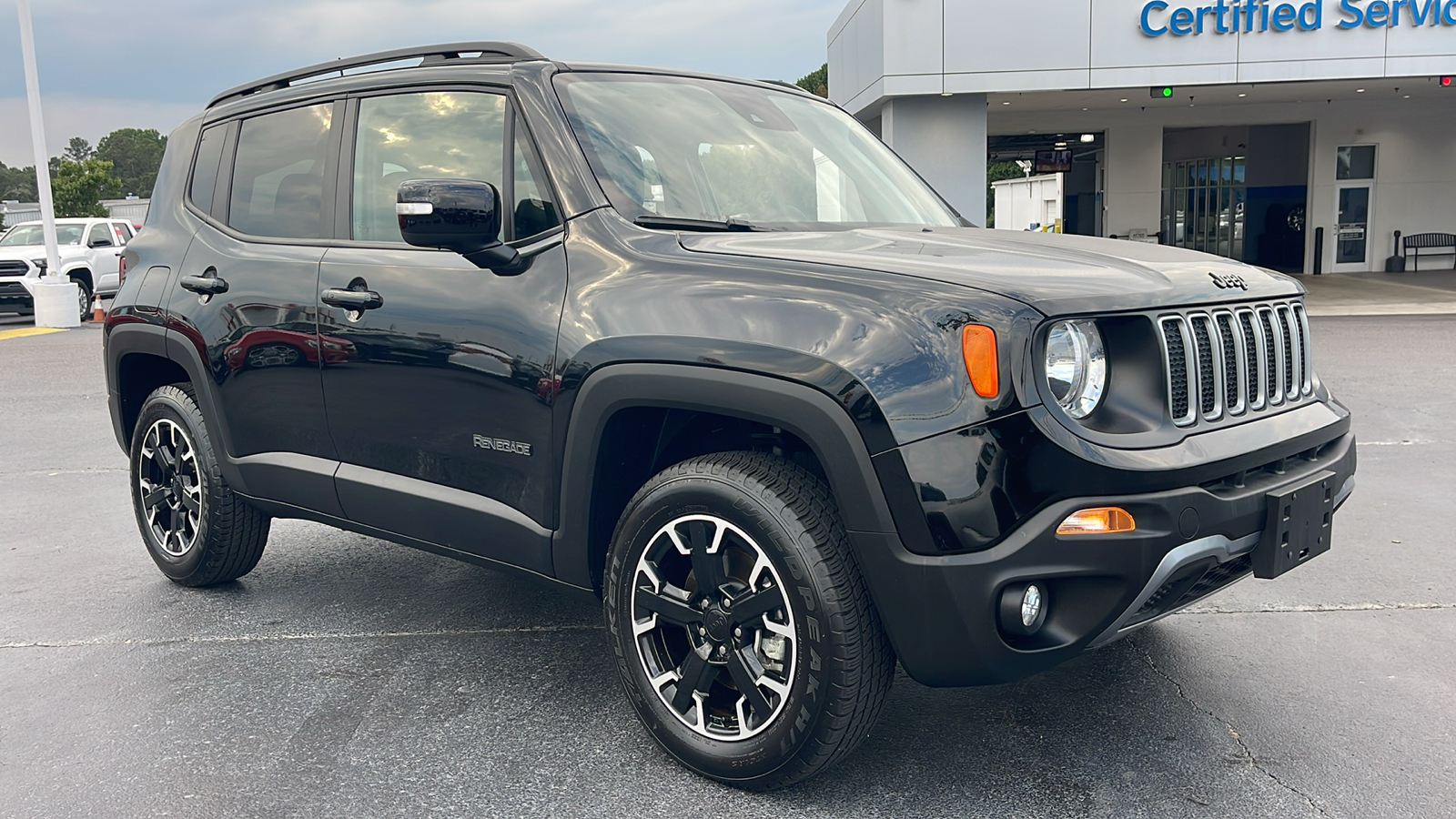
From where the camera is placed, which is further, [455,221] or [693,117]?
[693,117]

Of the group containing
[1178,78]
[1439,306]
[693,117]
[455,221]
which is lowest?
[1439,306]

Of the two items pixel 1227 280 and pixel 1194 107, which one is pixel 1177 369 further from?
pixel 1194 107

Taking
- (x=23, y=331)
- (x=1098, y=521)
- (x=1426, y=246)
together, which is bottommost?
(x=23, y=331)

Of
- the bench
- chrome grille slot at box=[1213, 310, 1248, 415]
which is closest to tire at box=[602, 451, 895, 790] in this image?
chrome grille slot at box=[1213, 310, 1248, 415]

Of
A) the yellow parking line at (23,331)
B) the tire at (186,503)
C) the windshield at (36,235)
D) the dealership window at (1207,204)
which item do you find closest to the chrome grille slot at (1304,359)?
the tire at (186,503)

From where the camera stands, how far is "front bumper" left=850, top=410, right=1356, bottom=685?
255 cm

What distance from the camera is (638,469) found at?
3273 mm

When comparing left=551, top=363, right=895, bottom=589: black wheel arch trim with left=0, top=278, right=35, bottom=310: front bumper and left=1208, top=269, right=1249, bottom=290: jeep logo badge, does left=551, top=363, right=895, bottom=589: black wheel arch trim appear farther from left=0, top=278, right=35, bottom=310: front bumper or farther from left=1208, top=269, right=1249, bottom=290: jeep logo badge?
left=0, top=278, right=35, bottom=310: front bumper

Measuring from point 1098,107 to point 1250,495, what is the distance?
80.6ft

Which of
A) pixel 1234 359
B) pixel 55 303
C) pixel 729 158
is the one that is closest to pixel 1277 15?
pixel 729 158

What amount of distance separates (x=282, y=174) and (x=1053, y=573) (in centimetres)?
312

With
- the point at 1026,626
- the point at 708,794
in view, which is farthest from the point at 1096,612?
the point at 708,794

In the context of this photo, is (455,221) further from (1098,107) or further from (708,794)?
(1098,107)

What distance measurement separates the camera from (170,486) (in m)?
4.79
